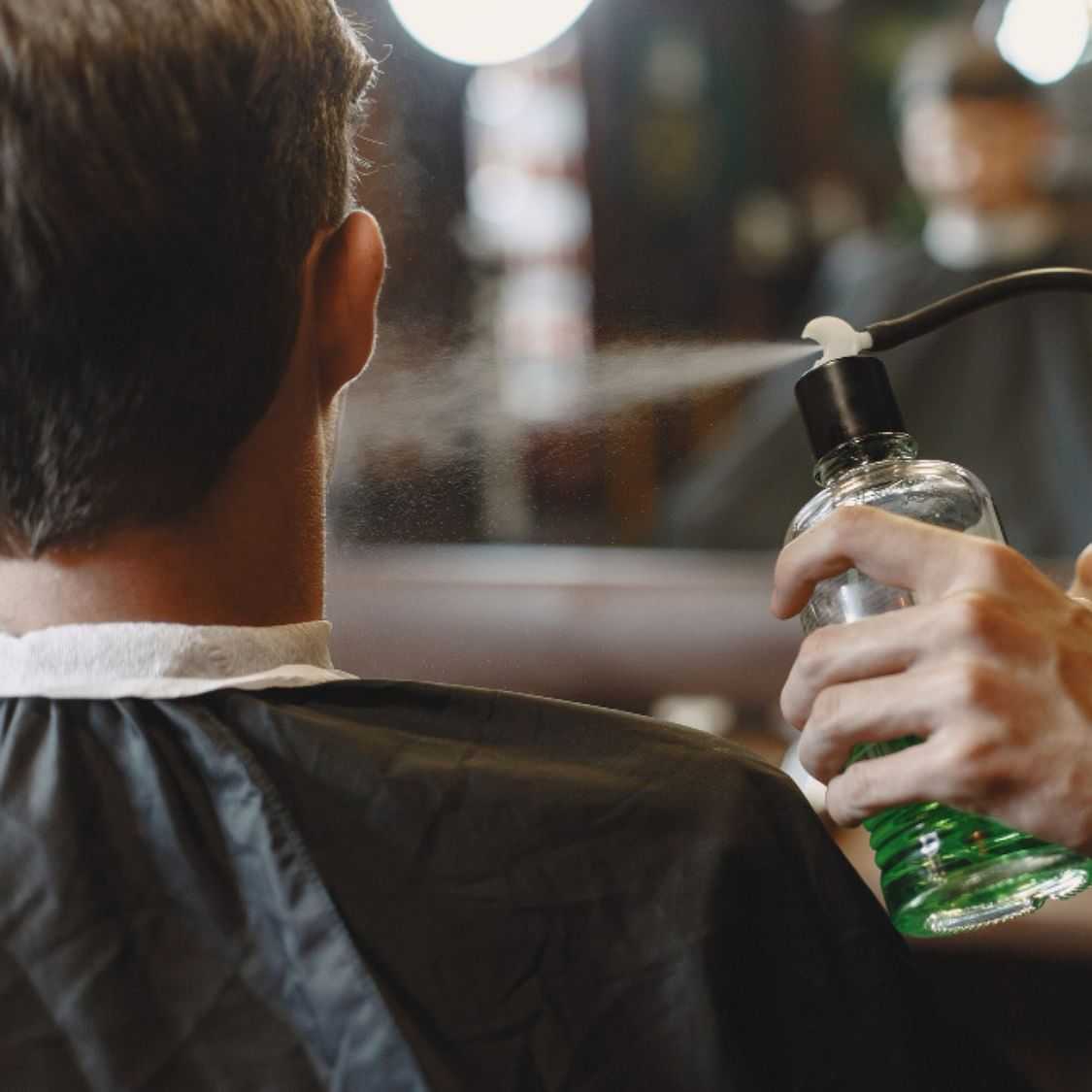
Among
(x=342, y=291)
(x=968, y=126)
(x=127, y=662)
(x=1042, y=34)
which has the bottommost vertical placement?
(x=127, y=662)

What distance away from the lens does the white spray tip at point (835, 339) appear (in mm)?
1020

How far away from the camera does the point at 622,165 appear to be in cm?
596

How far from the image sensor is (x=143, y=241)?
89 cm

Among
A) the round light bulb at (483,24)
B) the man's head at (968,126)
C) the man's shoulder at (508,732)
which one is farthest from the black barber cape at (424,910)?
the man's head at (968,126)

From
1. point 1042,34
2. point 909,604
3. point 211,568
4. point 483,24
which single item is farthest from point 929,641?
point 1042,34

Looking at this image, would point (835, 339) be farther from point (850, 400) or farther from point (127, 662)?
point (127, 662)

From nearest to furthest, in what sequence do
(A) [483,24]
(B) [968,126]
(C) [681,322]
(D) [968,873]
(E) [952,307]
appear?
1. (D) [968,873]
2. (E) [952,307]
3. (A) [483,24]
4. (C) [681,322]
5. (B) [968,126]

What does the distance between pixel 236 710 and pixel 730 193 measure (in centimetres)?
514

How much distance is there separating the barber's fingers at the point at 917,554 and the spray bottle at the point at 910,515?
101 millimetres

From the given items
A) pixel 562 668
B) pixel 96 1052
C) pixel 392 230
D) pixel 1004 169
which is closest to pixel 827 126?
pixel 1004 169

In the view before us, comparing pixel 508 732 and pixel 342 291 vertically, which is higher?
pixel 342 291

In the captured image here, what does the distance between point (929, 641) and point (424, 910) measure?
335mm

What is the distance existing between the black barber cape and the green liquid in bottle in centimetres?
3

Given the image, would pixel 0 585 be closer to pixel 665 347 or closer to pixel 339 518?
pixel 339 518
